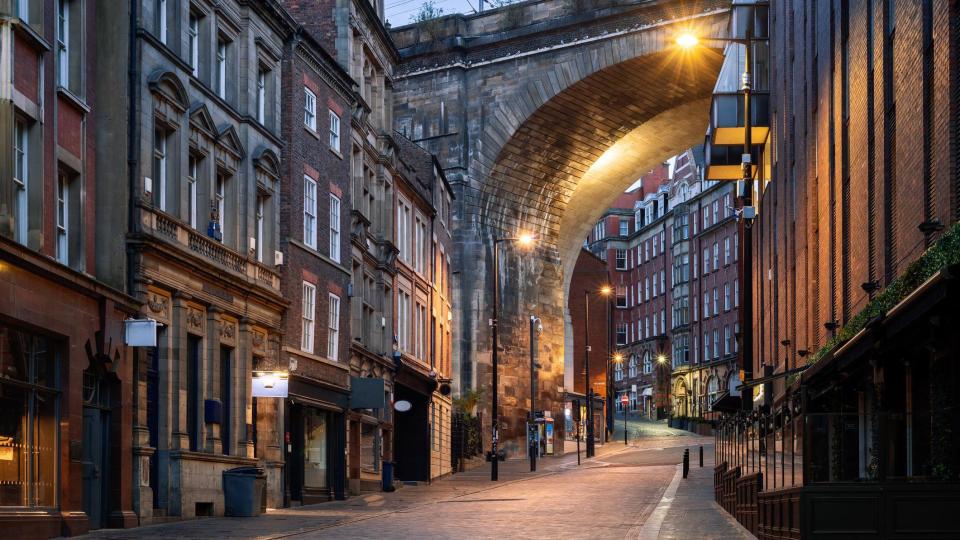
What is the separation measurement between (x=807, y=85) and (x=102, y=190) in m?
17.8

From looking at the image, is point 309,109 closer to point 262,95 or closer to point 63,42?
point 262,95

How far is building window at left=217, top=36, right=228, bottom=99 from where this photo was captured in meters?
33.4

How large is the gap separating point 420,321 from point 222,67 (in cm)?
2451

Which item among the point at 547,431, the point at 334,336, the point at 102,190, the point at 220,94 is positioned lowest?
the point at 547,431

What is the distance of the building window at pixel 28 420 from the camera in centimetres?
2200

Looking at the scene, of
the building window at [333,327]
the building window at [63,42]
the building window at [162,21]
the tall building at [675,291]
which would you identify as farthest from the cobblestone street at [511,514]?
the tall building at [675,291]

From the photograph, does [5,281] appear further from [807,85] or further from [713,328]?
[713,328]

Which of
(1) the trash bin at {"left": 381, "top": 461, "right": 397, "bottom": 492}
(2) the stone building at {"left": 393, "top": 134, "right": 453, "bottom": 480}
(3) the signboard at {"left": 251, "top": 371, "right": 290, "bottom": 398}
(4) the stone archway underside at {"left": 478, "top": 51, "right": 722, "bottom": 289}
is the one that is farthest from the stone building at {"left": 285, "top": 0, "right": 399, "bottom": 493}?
(4) the stone archway underside at {"left": 478, "top": 51, "right": 722, "bottom": 289}

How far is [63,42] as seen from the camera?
25609 millimetres

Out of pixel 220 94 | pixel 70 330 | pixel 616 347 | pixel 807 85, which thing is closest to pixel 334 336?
pixel 220 94

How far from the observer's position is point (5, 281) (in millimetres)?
21641

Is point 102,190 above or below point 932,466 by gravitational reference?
above

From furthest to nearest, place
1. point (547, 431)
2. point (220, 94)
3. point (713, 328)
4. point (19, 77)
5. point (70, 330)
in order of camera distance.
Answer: point (713, 328) < point (547, 431) < point (220, 94) < point (70, 330) < point (19, 77)

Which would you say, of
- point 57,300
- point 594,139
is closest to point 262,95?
point 57,300
